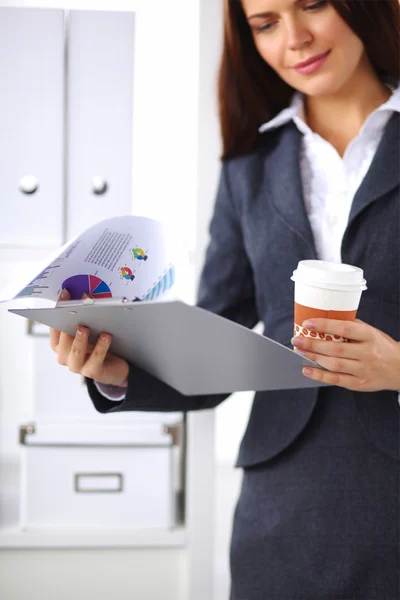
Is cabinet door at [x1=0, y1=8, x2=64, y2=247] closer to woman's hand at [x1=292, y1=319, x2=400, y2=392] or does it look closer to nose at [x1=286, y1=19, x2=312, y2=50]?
nose at [x1=286, y1=19, x2=312, y2=50]

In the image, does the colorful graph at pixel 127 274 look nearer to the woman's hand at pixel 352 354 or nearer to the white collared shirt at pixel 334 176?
the woman's hand at pixel 352 354

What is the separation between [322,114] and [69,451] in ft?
2.95

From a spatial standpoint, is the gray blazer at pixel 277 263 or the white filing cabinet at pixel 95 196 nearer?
the gray blazer at pixel 277 263

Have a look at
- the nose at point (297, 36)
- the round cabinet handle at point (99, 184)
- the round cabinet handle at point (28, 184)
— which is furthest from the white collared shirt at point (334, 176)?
the round cabinet handle at point (28, 184)

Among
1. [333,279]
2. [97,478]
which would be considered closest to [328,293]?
[333,279]

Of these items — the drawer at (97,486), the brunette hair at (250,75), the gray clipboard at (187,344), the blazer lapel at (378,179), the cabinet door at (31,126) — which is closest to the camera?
the gray clipboard at (187,344)

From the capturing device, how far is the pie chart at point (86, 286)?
846 millimetres

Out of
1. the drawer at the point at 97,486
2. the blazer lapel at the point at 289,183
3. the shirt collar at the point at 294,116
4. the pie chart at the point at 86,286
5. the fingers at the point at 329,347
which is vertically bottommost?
the drawer at the point at 97,486

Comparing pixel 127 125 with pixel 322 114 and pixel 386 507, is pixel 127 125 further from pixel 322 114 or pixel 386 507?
pixel 386 507

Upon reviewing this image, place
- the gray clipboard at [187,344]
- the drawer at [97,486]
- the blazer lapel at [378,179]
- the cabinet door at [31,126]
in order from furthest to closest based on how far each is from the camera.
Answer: the drawer at [97,486] < the cabinet door at [31,126] < the blazer lapel at [378,179] < the gray clipboard at [187,344]

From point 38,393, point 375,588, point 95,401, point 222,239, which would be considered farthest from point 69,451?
point 375,588

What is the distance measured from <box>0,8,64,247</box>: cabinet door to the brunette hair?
0.41 metres

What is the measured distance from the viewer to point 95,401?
3.41ft

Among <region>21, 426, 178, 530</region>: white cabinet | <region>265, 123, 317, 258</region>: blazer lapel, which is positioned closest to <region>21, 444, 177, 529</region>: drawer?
<region>21, 426, 178, 530</region>: white cabinet
